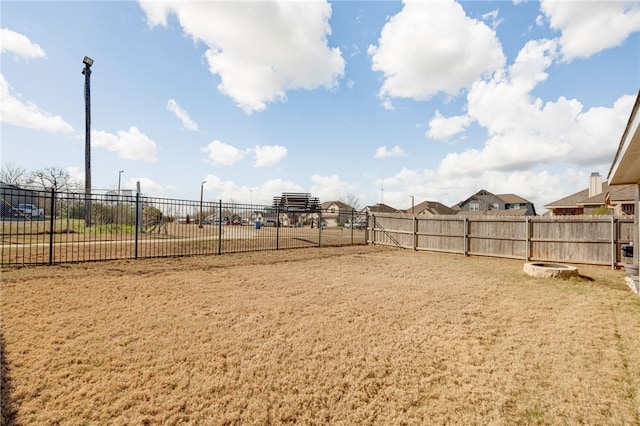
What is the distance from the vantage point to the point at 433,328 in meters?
4.30

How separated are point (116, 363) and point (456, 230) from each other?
13492mm

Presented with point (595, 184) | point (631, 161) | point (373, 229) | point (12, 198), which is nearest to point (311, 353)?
point (631, 161)

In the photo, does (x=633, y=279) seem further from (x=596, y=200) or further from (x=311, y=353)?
(x=596, y=200)

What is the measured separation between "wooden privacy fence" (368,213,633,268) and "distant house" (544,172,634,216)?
37.6 feet

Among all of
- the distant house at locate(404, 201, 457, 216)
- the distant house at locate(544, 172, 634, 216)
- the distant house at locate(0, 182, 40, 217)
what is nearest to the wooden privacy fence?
the distant house at locate(544, 172, 634, 216)

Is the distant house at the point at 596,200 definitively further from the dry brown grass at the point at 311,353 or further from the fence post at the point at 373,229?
the dry brown grass at the point at 311,353

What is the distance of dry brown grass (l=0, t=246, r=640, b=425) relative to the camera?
2471 mm

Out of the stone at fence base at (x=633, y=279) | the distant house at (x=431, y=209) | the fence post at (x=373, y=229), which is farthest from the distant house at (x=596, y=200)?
the distant house at (x=431, y=209)

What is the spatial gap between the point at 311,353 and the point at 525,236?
11547 mm

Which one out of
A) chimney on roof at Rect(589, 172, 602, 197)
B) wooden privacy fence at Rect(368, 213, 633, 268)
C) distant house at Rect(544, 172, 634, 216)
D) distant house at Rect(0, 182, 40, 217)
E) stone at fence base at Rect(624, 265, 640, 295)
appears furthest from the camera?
chimney on roof at Rect(589, 172, 602, 197)

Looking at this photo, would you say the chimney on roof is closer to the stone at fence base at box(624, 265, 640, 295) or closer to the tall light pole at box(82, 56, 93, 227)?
the stone at fence base at box(624, 265, 640, 295)

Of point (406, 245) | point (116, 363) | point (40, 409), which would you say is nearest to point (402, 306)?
point (116, 363)

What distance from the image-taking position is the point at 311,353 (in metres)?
3.42

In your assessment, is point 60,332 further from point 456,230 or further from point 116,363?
point 456,230
